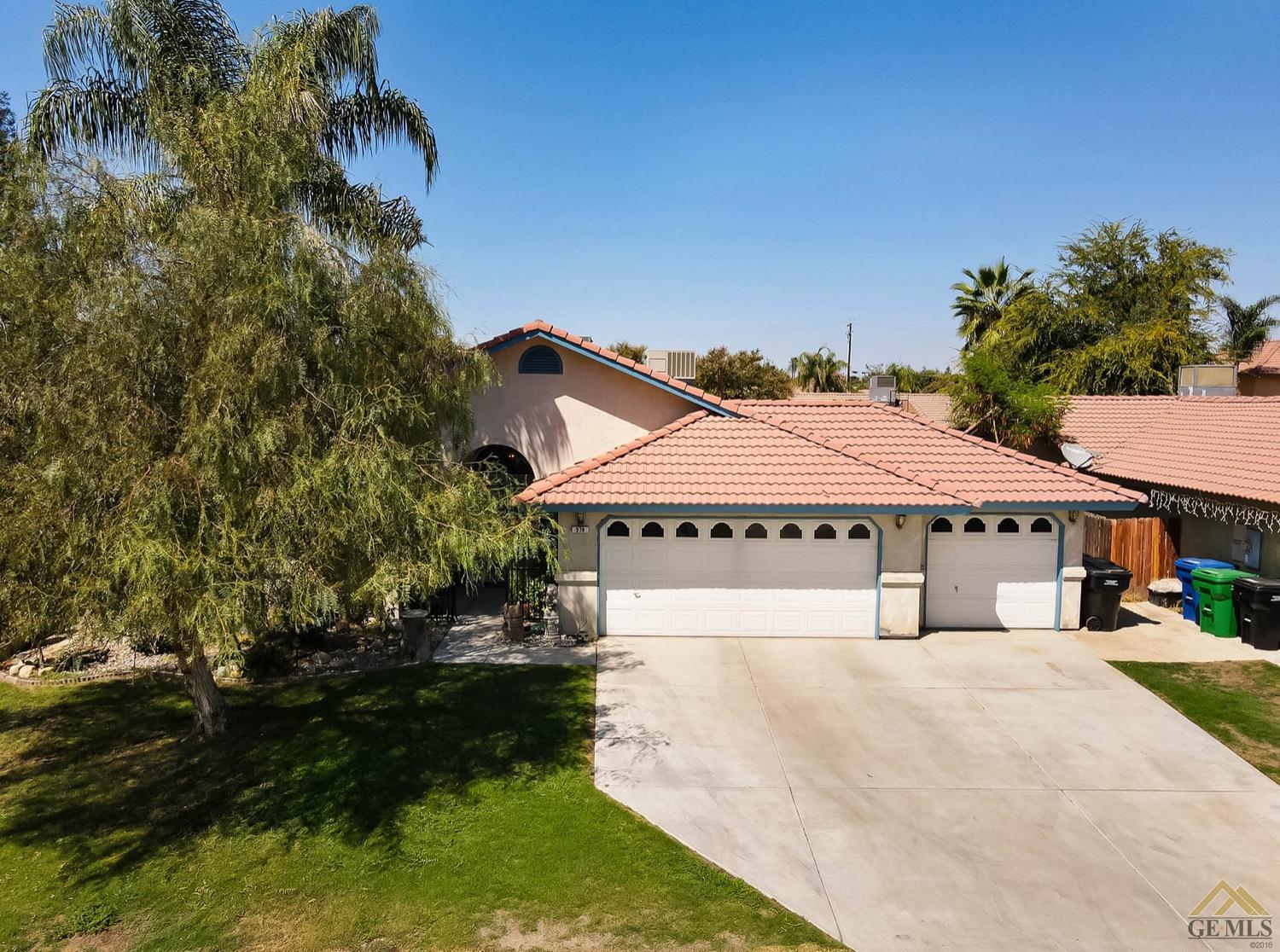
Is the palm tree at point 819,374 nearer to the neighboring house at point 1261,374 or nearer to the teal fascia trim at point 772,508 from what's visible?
the neighboring house at point 1261,374

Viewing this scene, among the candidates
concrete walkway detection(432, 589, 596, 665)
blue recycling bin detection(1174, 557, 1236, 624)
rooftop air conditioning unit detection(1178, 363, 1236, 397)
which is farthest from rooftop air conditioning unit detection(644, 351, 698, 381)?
rooftop air conditioning unit detection(1178, 363, 1236, 397)

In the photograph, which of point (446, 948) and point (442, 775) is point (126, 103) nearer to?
point (442, 775)

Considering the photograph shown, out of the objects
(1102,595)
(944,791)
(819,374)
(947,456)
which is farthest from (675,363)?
(819,374)

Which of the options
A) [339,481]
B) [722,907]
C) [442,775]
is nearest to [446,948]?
[722,907]

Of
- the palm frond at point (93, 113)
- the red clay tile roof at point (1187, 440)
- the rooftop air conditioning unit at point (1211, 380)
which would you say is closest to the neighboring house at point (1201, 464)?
the red clay tile roof at point (1187, 440)

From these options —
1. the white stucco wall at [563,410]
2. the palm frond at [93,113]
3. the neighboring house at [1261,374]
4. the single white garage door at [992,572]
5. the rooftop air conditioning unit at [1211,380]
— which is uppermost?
the palm frond at [93,113]

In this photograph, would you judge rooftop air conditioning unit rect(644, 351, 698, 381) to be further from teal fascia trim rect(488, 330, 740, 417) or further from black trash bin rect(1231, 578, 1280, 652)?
black trash bin rect(1231, 578, 1280, 652)
